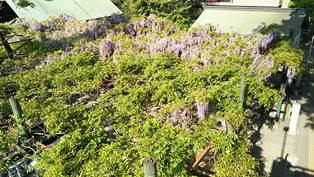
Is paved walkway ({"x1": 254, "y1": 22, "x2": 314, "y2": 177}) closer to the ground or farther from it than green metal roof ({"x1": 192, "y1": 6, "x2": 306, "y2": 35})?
closer to the ground

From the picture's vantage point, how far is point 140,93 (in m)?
4.64

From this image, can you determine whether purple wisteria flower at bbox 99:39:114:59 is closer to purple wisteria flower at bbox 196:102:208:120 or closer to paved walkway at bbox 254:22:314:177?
purple wisteria flower at bbox 196:102:208:120

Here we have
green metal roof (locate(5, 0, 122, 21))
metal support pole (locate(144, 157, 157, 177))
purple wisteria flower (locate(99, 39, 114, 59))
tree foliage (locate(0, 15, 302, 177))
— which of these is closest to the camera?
metal support pole (locate(144, 157, 157, 177))

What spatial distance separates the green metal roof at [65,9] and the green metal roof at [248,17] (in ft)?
19.0

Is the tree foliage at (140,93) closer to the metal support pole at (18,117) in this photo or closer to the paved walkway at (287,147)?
the metal support pole at (18,117)

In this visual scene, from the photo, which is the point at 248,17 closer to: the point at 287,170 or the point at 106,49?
the point at 287,170

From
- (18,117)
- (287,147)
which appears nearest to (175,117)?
(18,117)

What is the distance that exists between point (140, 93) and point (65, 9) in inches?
422

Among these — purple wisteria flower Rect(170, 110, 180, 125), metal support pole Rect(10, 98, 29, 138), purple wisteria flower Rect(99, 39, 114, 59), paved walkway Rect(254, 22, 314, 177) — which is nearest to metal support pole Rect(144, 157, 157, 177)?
purple wisteria flower Rect(170, 110, 180, 125)

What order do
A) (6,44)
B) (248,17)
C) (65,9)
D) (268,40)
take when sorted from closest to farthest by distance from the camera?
(268,40) < (6,44) < (248,17) < (65,9)

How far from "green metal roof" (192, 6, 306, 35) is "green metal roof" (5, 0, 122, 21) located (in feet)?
19.0

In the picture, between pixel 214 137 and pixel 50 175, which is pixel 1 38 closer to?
pixel 50 175

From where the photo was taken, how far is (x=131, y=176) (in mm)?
3074

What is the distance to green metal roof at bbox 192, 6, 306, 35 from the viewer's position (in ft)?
33.1
